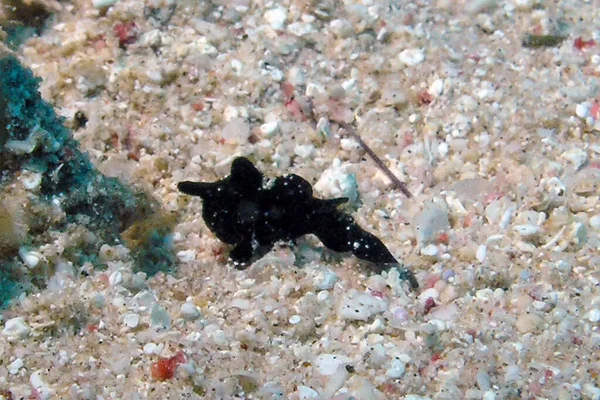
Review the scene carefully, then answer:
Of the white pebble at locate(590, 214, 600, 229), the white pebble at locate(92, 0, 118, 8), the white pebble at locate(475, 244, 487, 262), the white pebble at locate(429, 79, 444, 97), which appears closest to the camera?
the white pebble at locate(475, 244, 487, 262)

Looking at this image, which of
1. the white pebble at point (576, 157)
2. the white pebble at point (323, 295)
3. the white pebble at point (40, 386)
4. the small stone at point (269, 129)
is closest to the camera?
the white pebble at point (40, 386)

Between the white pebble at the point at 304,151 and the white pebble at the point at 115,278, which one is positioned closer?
the white pebble at the point at 115,278

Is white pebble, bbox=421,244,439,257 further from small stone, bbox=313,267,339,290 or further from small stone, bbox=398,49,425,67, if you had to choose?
small stone, bbox=398,49,425,67

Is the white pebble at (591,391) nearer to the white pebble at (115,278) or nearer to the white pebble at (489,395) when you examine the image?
the white pebble at (489,395)

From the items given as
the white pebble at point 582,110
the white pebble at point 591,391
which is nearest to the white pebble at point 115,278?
the white pebble at point 591,391

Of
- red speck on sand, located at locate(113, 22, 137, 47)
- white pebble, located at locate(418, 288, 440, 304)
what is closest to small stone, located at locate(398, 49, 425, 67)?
white pebble, located at locate(418, 288, 440, 304)

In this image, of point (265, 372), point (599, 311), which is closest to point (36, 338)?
point (265, 372)

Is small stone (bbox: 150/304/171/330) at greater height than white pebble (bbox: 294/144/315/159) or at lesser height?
lesser

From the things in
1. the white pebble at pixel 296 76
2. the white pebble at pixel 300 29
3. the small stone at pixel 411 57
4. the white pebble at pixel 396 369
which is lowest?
the white pebble at pixel 396 369
